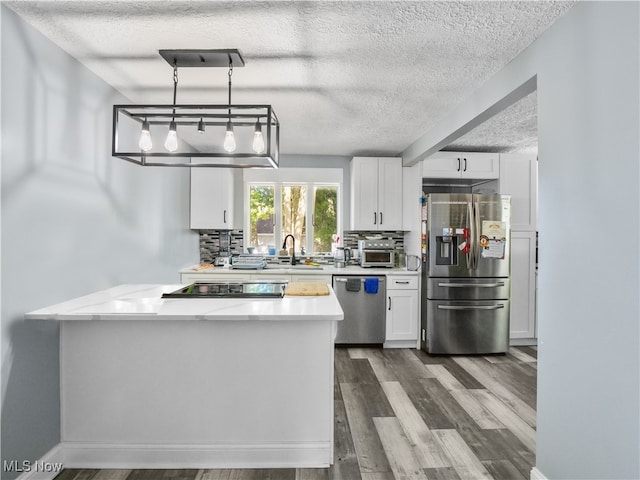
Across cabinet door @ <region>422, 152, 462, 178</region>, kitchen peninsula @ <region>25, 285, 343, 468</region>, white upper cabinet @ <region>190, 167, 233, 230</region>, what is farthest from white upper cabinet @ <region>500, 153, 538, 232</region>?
kitchen peninsula @ <region>25, 285, 343, 468</region>

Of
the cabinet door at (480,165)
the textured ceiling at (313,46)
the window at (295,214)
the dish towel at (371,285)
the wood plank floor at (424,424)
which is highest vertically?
the textured ceiling at (313,46)

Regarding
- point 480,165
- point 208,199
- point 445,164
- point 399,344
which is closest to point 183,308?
point 208,199

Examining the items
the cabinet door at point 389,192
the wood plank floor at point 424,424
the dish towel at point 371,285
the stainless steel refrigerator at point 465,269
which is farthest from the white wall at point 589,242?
the cabinet door at point 389,192

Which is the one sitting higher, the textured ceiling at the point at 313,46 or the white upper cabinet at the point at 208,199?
the textured ceiling at the point at 313,46

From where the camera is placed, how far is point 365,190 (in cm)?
481

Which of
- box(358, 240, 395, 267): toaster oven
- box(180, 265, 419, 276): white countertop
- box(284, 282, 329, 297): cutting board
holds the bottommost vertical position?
box(180, 265, 419, 276): white countertop

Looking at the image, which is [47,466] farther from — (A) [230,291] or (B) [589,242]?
(B) [589,242]

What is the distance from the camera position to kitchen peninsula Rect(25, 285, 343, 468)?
2199 millimetres

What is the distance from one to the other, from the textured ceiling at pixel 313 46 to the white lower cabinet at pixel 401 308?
194 centimetres

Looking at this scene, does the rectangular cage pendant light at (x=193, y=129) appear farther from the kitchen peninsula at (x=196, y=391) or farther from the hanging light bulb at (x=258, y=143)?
the kitchen peninsula at (x=196, y=391)

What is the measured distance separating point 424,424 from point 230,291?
1.59 metres

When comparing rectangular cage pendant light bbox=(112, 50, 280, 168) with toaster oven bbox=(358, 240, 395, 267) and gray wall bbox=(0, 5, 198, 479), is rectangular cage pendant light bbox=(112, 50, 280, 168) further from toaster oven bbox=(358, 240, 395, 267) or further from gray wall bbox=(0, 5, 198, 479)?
toaster oven bbox=(358, 240, 395, 267)

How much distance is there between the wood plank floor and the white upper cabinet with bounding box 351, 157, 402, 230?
1.61 metres

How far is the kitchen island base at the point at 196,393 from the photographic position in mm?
2199
